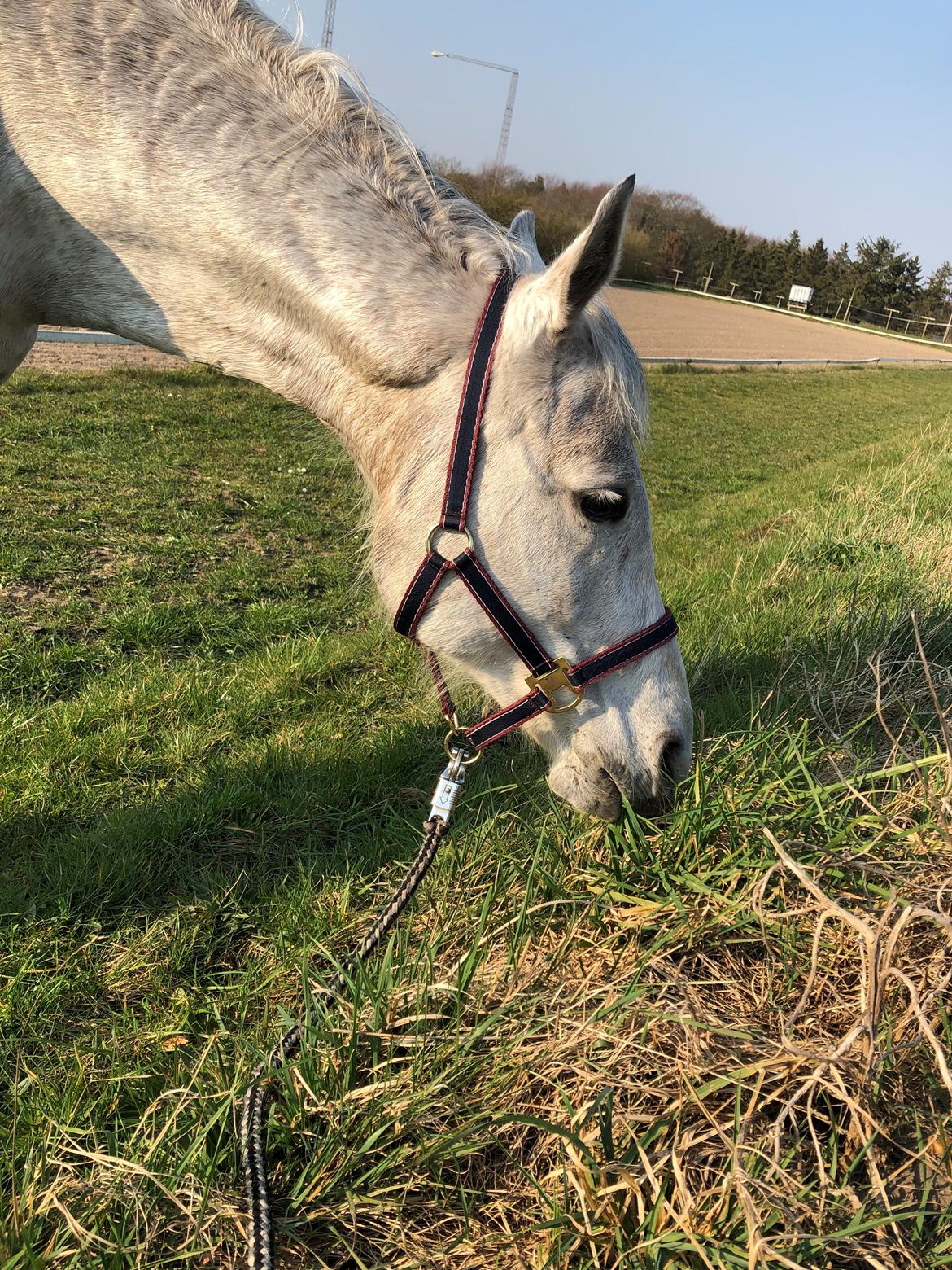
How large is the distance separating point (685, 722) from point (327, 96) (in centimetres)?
216

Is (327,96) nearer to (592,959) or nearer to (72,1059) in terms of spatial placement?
(592,959)

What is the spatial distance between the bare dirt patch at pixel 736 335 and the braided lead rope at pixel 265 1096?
72.4 feet

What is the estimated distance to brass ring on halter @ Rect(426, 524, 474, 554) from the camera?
220 cm

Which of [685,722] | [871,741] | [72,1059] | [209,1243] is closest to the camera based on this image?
[209,1243]

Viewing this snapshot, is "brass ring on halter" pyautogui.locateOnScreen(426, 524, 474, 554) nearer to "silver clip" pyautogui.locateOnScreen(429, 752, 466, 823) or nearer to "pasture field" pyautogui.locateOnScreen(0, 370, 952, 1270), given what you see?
"silver clip" pyautogui.locateOnScreen(429, 752, 466, 823)

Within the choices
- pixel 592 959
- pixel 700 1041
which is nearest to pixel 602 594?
pixel 592 959

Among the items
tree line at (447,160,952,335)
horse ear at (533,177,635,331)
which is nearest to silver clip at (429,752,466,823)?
horse ear at (533,177,635,331)

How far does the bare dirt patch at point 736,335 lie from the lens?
31453 millimetres

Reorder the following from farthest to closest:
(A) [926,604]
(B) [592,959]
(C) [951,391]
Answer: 1. (C) [951,391]
2. (A) [926,604]
3. (B) [592,959]

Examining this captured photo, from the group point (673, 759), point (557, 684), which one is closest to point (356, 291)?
point (557, 684)

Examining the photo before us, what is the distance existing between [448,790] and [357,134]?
1.95m

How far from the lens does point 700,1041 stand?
5.96 feet

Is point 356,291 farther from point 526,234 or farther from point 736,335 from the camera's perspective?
point 736,335

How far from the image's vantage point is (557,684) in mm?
2336
